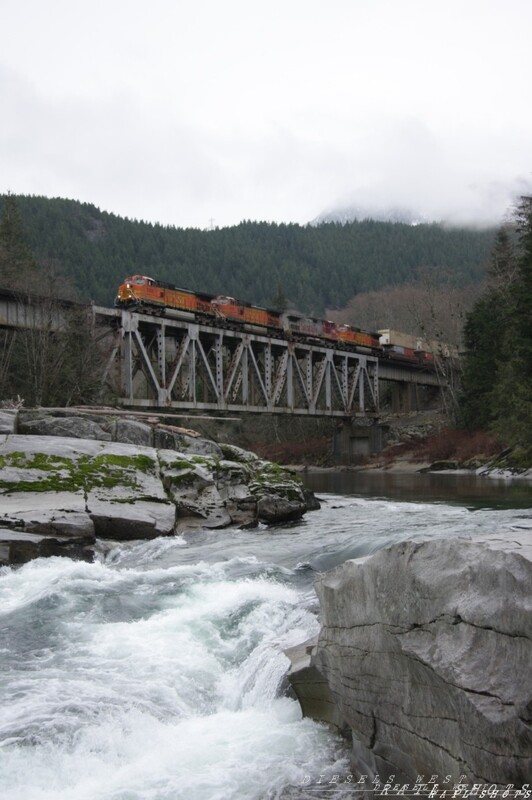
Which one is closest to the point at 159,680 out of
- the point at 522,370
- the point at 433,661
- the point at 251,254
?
the point at 433,661

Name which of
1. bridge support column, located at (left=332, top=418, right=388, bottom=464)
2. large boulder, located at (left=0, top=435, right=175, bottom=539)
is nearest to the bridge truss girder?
bridge support column, located at (left=332, top=418, right=388, bottom=464)

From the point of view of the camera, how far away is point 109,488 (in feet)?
50.1

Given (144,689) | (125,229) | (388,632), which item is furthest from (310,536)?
(125,229)

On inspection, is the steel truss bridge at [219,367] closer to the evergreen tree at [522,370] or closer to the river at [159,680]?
the evergreen tree at [522,370]

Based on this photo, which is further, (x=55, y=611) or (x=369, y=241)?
(x=369, y=241)

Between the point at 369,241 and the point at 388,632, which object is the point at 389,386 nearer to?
the point at 388,632

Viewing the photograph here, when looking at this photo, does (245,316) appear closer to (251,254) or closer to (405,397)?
(405,397)

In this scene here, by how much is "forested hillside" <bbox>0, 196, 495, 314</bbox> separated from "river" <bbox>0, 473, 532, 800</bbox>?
116 metres

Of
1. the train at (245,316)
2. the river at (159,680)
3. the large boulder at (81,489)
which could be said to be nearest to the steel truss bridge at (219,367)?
the train at (245,316)

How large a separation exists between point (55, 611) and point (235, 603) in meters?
2.40

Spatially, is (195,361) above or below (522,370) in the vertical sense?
above

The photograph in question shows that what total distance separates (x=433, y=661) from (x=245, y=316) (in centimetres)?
4458

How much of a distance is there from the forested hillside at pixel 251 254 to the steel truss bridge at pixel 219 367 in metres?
70.2

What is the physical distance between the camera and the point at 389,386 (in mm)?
84062
